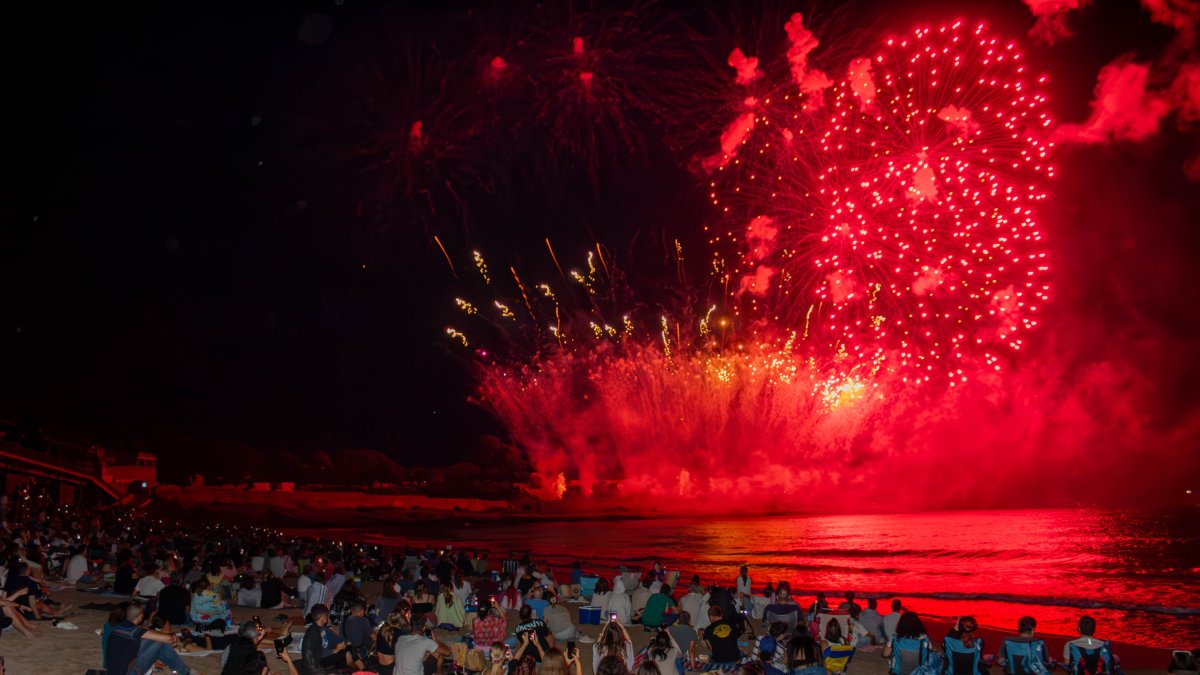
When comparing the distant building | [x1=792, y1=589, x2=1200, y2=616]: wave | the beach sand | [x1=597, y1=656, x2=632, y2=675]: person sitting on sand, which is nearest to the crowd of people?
[x1=597, y1=656, x2=632, y2=675]: person sitting on sand

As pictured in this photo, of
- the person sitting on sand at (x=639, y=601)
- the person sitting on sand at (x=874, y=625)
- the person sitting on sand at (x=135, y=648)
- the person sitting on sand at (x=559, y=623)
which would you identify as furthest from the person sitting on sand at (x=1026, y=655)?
the person sitting on sand at (x=135, y=648)

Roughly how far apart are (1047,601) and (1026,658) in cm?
2484

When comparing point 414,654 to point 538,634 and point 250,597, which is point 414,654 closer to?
point 538,634

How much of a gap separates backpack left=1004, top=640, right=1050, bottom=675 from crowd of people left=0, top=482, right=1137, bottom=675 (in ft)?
0.06

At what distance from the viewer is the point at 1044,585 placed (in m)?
40.0

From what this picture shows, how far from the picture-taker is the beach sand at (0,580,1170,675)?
11.2 m

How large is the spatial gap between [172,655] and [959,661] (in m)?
9.20

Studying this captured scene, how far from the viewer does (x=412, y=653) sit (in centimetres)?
941

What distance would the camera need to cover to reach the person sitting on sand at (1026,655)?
11.2 m

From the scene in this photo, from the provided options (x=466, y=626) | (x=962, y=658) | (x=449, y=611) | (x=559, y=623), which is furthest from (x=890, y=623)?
(x=449, y=611)

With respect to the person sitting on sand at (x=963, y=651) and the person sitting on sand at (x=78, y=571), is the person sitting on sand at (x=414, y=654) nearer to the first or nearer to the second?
the person sitting on sand at (x=963, y=651)

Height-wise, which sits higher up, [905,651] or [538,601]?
[538,601]

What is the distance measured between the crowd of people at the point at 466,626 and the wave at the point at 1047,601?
15905 millimetres

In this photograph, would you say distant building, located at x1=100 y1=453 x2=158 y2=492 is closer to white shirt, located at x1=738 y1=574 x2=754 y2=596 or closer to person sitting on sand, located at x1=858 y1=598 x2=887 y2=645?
white shirt, located at x1=738 y1=574 x2=754 y2=596
